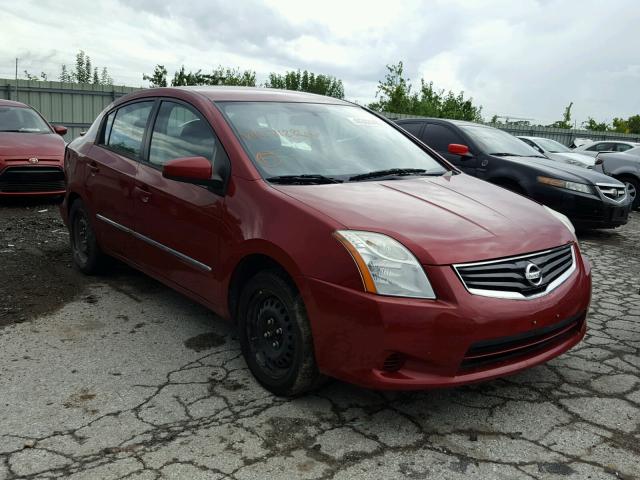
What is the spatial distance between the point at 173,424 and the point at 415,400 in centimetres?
126

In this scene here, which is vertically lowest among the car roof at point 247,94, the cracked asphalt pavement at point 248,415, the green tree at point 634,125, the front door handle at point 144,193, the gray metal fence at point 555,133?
the cracked asphalt pavement at point 248,415

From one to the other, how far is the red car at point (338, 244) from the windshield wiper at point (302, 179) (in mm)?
12

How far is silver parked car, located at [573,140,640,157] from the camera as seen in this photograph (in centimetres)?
1681

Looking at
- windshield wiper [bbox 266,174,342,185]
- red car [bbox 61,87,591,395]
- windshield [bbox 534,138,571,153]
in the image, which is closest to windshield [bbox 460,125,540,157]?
red car [bbox 61,87,591,395]

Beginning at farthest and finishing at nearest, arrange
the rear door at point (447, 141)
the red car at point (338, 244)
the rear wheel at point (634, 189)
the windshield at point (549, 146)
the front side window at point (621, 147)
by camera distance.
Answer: the front side window at point (621, 147) → the windshield at point (549, 146) → the rear wheel at point (634, 189) → the rear door at point (447, 141) → the red car at point (338, 244)

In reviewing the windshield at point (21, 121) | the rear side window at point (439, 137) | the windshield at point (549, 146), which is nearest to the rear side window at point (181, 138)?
the rear side window at point (439, 137)

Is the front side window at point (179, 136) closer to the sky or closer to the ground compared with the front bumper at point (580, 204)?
closer to the sky

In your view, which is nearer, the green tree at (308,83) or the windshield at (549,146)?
the windshield at (549,146)

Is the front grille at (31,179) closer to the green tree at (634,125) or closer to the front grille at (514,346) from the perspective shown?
the front grille at (514,346)

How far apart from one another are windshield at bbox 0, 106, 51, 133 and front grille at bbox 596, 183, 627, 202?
8.49 meters

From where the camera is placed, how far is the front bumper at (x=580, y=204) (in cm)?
786

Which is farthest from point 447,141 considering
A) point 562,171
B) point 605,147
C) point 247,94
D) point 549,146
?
point 605,147

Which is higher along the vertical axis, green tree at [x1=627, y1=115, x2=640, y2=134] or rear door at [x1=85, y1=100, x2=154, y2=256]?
green tree at [x1=627, y1=115, x2=640, y2=134]

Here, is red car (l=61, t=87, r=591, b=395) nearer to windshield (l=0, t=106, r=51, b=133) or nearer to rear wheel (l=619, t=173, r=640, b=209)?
windshield (l=0, t=106, r=51, b=133)
